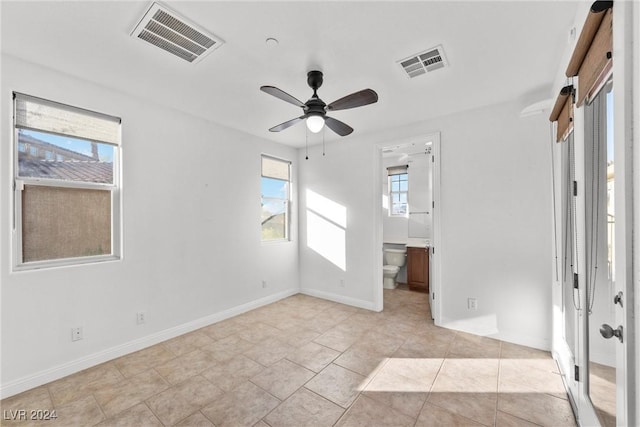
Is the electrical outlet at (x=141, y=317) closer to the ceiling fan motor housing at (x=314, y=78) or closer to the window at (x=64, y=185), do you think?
the window at (x=64, y=185)

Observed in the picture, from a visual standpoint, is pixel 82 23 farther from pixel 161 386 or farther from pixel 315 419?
pixel 315 419

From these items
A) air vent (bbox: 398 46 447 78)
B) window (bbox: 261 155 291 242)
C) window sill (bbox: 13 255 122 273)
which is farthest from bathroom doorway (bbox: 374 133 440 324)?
window sill (bbox: 13 255 122 273)

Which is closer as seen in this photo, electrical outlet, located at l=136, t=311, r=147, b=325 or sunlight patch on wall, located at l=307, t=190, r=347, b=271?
electrical outlet, located at l=136, t=311, r=147, b=325

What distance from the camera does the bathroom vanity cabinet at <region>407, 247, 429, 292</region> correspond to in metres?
4.89

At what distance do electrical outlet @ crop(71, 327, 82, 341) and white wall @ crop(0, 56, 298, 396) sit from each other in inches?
1.4

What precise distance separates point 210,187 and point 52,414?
8.14ft

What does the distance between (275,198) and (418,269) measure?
2.91m

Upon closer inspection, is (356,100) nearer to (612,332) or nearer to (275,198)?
(612,332)

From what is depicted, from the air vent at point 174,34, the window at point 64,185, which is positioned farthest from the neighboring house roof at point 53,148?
the air vent at point 174,34

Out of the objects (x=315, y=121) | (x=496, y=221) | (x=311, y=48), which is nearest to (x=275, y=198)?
(x=315, y=121)

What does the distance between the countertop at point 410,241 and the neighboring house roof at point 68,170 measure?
463cm

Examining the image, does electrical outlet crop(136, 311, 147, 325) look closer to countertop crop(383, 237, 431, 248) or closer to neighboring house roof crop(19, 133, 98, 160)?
neighboring house roof crop(19, 133, 98, 160)

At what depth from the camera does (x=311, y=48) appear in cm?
203

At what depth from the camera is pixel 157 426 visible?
181cm
